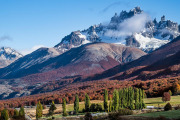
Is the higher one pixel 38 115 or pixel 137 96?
pixel 137 96

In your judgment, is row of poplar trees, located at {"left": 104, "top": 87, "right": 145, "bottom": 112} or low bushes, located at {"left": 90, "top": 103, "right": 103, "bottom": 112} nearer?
row of poplar trees, located at {"left": 104, "top": 87, "right": 145, "bottom": 112}

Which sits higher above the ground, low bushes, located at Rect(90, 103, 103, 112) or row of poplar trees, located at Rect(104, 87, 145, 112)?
row of poplar trees, located at Rect(104, 87, 145, 112)

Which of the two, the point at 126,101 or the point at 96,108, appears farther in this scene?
the point at 96,108

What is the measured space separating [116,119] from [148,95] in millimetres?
114961

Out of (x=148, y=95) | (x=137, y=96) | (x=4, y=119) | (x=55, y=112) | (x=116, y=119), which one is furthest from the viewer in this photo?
(x=148, y=95)

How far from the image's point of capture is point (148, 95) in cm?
16238

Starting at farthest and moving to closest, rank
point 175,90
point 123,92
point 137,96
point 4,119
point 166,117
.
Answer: point 175,90 < point 4,119 < point 123,92 < point 137,96 < point 166,117

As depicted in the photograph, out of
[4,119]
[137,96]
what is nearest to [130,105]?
[137,96]

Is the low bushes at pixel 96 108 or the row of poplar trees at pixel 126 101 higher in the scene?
the row of poplar trees at pixel 126 101

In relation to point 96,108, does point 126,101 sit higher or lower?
higher

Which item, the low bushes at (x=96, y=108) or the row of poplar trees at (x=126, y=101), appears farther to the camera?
the low bushes at (x=96, y=108)

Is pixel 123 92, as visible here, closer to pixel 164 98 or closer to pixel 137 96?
pixel 137 96

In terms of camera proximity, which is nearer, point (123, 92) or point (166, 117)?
point (166, 117)

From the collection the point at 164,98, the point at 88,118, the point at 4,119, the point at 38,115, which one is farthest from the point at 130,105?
the point at 4,119
